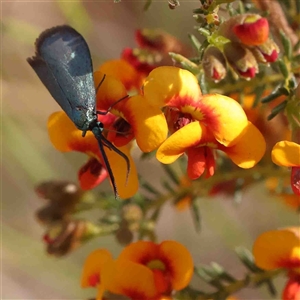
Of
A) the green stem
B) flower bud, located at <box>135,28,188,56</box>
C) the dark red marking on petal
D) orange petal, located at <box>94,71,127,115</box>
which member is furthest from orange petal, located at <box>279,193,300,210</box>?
orange petal, located at <box>94,71,127,115</box>

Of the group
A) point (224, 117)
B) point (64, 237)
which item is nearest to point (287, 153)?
point (224, 117)

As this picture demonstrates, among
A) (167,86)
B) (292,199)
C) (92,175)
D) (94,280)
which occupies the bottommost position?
(292,199)

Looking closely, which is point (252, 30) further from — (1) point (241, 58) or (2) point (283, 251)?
(2) point (283, 251)

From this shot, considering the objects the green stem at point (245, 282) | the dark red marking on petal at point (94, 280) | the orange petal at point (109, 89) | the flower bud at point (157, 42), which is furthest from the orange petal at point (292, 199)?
the orange petal at point (109, 89)

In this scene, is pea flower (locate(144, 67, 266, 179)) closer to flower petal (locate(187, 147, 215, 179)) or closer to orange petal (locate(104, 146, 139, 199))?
flower petal (locate(187, 147, 215, 179))

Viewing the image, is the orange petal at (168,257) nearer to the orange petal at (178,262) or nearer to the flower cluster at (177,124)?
the orange petal at (178,262)

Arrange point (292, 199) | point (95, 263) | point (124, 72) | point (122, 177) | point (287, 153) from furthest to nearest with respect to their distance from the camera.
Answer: point (292, 199) → point (124, 72) → point (95, 263) → point (122, 177) → point (287, 153)
